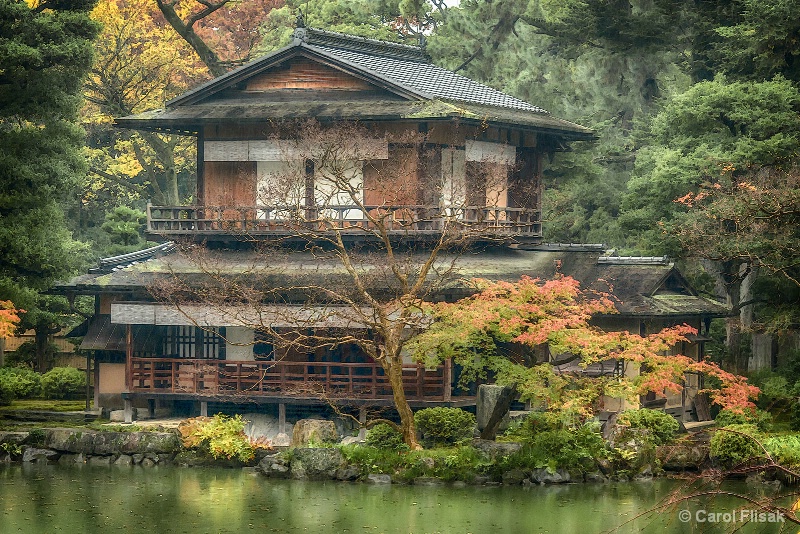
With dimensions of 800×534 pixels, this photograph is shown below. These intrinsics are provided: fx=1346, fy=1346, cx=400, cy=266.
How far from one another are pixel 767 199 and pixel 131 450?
1623 centimetres

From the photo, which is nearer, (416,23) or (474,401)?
(474,401)

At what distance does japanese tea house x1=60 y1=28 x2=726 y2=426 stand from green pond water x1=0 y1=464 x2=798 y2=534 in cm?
562

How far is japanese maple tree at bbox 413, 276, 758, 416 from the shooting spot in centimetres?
3075

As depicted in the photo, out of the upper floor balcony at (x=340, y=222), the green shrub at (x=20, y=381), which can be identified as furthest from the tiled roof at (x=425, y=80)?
the green shrub at (x=20, y=381)

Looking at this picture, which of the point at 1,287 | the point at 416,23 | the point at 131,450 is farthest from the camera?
the point at 416,23

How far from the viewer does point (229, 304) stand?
112ft

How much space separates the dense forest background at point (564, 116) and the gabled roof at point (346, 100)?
2.97m

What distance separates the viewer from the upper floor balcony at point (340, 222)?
35750mm

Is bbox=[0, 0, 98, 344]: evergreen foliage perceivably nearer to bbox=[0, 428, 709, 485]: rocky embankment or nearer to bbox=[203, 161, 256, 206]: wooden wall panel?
bbox=[203, 161, 256, 206]: wooden wall panel

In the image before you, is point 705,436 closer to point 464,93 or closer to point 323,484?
point 323,484

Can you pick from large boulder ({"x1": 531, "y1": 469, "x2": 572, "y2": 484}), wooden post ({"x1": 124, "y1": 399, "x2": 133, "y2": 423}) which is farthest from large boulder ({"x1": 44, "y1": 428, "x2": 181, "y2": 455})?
large boulder ({"x1": 531, "y1": 469, "x2": 572, "y2": 484})

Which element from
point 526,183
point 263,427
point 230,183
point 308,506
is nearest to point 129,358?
point 263,427

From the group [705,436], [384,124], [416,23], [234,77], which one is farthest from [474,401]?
[416,23]

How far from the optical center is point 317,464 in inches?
1203
